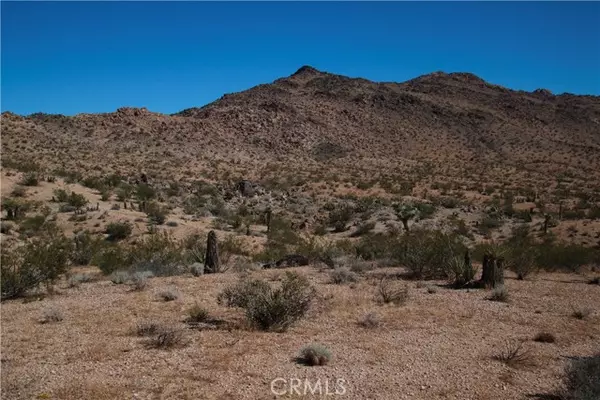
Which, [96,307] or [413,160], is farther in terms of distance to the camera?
[413,160]

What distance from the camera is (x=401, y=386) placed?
6805mm

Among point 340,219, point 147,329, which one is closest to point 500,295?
point 147,329

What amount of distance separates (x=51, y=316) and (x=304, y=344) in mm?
4675

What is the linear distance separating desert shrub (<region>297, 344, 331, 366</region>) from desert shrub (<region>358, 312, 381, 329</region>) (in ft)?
6.52

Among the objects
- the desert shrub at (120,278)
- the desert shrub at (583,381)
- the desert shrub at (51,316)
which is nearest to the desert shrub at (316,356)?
the desert shrub at (583,381)

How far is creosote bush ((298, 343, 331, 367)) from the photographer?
297 inches

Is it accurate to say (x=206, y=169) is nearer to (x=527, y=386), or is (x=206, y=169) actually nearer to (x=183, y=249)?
(x=183, y=249)

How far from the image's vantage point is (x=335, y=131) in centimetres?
7475

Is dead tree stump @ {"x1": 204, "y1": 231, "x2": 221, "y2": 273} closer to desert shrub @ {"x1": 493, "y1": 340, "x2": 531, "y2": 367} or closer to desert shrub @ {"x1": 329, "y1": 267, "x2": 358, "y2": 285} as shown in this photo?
desert shrub @ {"x1": 329, "y1": 267, "x2": 358, "y2": 285}

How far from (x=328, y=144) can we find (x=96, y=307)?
60482 mm

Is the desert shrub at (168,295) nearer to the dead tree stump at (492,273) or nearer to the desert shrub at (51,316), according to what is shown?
the desert shrub at (51,316)

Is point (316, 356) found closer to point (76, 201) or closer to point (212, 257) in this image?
point (212, 257)

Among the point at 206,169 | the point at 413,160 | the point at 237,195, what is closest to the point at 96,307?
the point at 237,195

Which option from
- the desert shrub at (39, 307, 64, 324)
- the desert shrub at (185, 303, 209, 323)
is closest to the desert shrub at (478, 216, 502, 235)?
the desert shrub at (185, 303, 209, 323)
